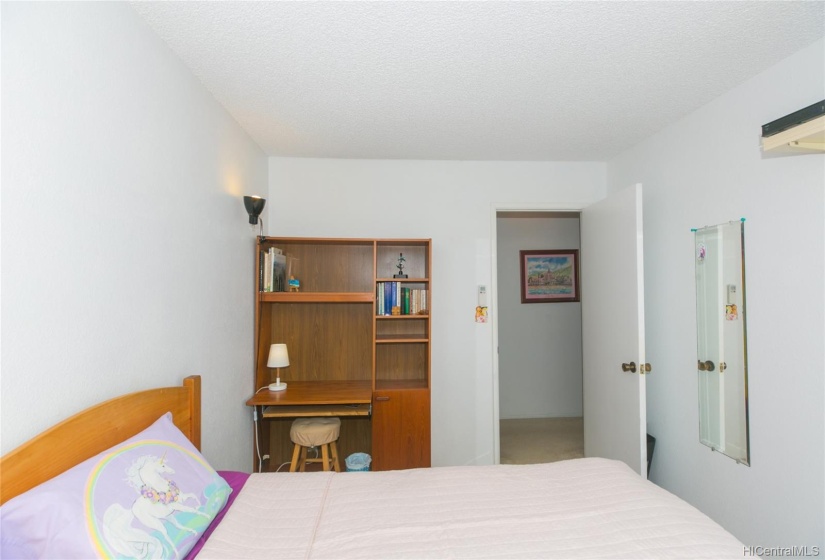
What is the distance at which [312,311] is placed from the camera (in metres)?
3.27

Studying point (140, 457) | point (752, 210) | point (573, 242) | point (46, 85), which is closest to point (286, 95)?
point (46, 85)

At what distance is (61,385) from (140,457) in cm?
30

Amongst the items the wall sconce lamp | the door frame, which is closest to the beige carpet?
the door frame

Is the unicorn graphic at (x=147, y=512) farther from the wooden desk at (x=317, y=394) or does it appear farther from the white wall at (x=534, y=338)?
the white wall at (x=534, y=338)

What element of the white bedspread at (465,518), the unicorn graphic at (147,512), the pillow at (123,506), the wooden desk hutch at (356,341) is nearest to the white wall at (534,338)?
the wooden desk hutch at (356,341)

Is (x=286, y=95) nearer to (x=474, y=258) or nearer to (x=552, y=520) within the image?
(x=474, y=258)

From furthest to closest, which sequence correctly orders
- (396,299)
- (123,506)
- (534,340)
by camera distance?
(534,340)
(396,299)
(123,506)

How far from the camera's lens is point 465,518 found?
1419 millimetres

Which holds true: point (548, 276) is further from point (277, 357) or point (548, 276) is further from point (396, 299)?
point (277, 357)

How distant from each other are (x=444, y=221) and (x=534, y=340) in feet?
6.85

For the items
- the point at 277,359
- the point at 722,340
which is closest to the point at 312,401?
the point at 277,359

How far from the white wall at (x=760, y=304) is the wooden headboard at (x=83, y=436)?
2573 millimetres

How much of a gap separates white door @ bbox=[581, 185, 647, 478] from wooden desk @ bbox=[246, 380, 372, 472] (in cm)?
164

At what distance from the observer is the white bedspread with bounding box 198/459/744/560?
4.07ft
